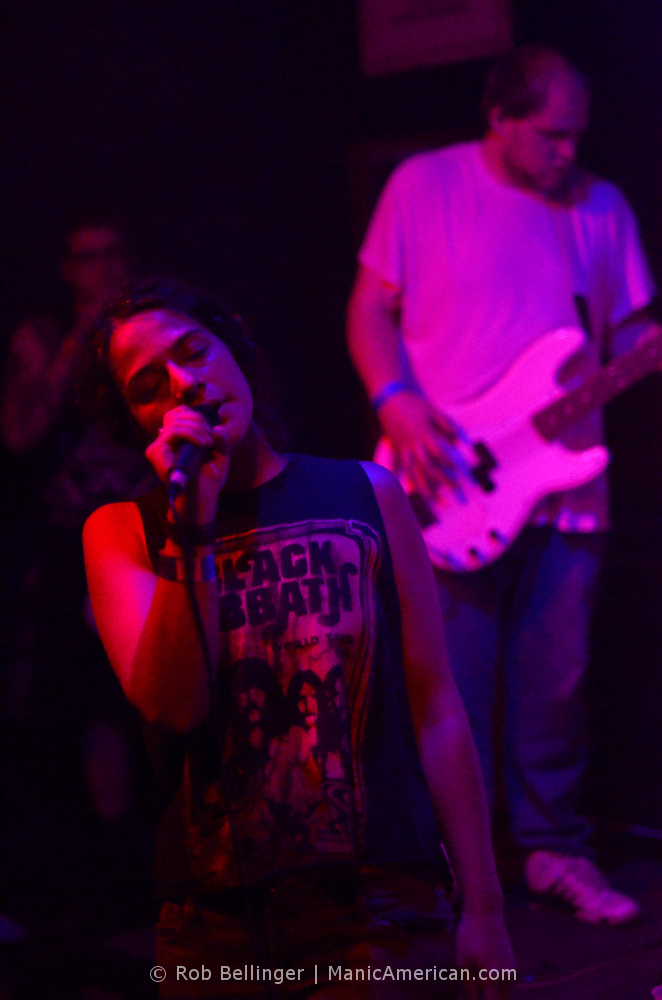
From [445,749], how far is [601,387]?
166 cm

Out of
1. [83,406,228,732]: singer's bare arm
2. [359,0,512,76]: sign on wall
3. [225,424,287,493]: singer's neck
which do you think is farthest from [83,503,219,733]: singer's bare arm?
[359,0,512,76]: sign on wall

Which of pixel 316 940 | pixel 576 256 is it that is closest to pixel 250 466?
pixel 316 940

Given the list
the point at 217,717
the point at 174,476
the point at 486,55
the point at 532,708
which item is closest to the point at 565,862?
the point at 532,708

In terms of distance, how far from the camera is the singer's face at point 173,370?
1425mm

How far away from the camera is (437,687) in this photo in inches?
58.8

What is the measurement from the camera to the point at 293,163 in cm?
367

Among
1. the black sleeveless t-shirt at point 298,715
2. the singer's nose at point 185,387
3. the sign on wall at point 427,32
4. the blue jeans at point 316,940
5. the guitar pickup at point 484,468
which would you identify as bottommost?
the guitar pickup at point 484,468

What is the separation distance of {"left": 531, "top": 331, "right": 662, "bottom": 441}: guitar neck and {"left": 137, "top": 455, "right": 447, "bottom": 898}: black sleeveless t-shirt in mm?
1460

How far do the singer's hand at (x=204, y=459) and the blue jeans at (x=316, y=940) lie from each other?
50 cm

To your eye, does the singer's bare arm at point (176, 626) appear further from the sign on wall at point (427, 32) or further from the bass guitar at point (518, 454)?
the sign on wall at point (427, 32)

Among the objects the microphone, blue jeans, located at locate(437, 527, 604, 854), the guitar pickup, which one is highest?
the microphone

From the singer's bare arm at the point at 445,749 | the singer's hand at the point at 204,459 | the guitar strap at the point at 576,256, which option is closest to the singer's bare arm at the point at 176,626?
the singer's hand at the point at 204,459

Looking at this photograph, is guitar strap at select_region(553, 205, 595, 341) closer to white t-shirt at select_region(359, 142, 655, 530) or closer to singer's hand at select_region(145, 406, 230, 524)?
white t-shirt at select_region(359, 142, 655, 530)

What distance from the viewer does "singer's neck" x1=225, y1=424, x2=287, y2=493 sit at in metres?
1.53
